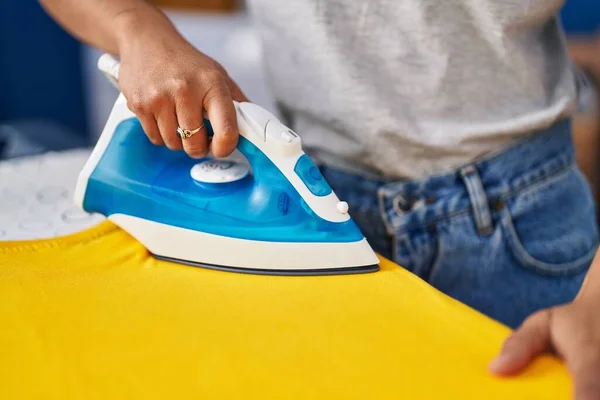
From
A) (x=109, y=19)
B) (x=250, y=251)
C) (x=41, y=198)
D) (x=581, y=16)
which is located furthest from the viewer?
(x=581, y=16)

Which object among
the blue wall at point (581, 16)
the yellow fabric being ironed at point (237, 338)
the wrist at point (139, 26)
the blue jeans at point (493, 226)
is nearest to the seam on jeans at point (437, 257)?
the blue jeans at point (493, 226)

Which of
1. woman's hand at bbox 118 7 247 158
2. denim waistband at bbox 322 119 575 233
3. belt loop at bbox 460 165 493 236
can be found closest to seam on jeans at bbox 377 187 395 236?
denim waistband at bbox 322 119 575 233

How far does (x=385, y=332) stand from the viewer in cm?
58

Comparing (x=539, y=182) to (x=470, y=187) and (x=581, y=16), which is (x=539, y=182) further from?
(x=581, y=16)

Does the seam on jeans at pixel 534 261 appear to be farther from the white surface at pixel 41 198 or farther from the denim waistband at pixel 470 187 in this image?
the white surface at pixel 41 198

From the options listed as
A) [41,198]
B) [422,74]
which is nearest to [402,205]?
[422,74]

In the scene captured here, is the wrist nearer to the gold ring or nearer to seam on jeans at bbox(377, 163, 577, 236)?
the gold ring

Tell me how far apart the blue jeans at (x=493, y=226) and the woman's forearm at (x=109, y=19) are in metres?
0.33

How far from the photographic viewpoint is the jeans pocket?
2.70ft

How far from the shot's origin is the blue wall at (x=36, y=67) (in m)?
2.61

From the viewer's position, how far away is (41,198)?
941 millimetres

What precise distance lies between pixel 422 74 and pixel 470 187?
0.16 metres

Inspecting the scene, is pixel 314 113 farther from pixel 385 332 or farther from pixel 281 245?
pixel 385 332

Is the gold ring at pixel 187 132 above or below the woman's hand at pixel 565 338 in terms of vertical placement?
above
